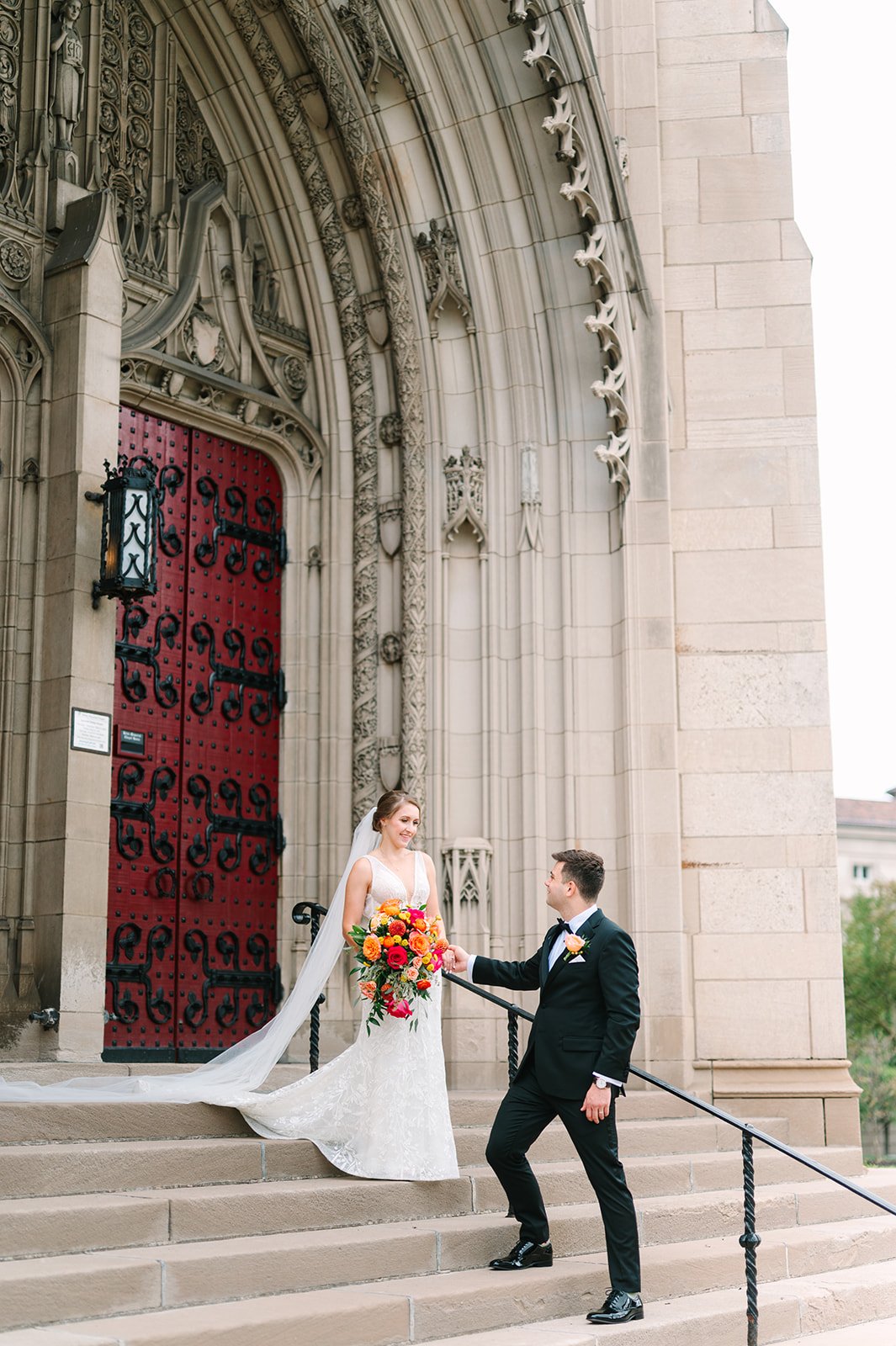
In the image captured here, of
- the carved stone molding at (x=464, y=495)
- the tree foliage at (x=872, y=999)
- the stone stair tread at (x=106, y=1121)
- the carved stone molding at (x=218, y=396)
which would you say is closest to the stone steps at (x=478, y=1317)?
the stone stair tread at (x=106, y=1121)

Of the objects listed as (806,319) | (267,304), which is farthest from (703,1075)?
(267,304)

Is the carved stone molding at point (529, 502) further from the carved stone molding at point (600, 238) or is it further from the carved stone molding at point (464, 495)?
the carved stone molding at point (600, 238)

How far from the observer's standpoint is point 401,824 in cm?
730

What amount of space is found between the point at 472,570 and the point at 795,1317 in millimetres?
5248

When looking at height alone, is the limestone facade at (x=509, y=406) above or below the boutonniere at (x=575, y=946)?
above

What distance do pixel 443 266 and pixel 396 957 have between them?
18.0 feet

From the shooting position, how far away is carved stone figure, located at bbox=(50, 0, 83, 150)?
968cm

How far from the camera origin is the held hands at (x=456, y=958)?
6910 millimetres

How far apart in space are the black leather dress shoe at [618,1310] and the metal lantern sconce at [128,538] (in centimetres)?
449

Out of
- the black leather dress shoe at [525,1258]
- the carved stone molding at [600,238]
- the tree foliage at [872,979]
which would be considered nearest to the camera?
the black leather dress shoe at [525,1258]

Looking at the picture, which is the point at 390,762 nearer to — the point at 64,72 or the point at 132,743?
the point at 132,743

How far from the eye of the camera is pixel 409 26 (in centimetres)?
1030

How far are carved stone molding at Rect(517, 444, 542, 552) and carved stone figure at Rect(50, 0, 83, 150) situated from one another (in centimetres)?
346

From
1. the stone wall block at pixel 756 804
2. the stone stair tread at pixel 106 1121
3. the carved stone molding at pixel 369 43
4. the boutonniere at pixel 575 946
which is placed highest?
the carved stone molding at pixel 369 43
